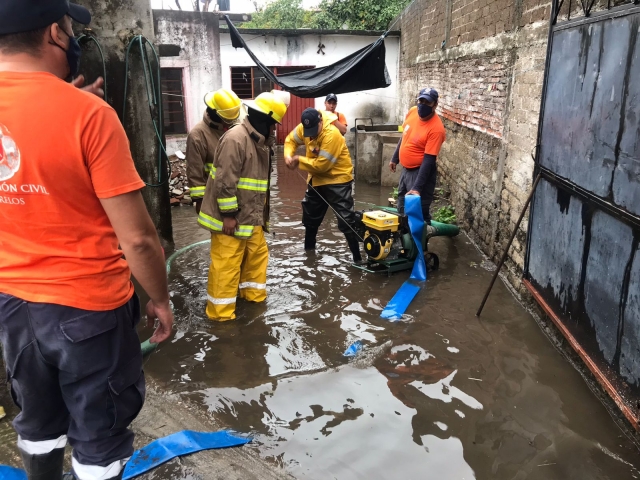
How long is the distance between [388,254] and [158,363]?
8.93 ft

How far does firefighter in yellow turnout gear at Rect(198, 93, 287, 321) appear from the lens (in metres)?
4.02

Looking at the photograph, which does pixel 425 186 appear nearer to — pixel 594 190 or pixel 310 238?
pixel 310 238

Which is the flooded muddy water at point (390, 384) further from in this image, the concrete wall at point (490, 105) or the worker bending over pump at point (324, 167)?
the concrete wall at point (490, 105)

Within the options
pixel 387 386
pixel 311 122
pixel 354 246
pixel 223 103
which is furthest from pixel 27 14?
pixel 354 246

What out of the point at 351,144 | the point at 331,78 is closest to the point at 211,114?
the point at 331,78

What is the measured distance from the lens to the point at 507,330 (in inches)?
164

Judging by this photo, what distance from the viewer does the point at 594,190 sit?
3223 millimetres

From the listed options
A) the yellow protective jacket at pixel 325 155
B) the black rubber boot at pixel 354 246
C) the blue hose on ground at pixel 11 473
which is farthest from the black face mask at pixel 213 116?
the blue hose on ground at pixel 11 473

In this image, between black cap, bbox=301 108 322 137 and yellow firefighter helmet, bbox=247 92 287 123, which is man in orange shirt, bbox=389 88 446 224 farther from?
yellow firefighter helmet, bbox=247 92 287 123

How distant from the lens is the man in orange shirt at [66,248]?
1.53m

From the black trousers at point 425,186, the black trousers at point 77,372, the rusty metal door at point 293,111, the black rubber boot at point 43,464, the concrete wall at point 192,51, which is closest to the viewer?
the black trousers at point 77,372

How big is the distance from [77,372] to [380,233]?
150 inches

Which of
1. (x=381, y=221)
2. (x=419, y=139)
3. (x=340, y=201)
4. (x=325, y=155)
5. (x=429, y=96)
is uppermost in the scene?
(x=429, y=96)

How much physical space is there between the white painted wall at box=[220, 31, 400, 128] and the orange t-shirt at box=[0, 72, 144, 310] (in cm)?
1260
